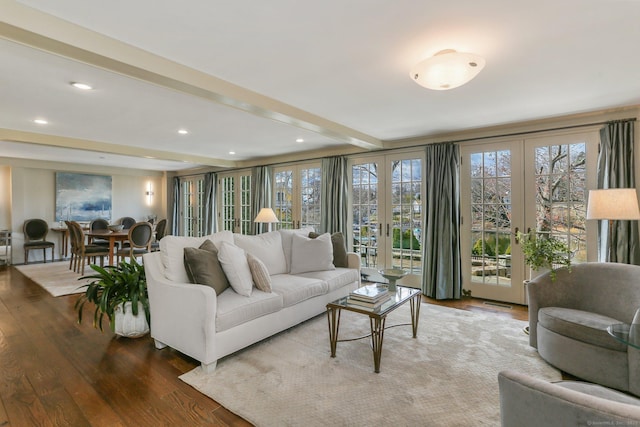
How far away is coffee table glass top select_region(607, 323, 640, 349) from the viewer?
5.43 ft

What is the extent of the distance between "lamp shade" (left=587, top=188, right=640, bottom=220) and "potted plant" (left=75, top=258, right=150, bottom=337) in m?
4.31

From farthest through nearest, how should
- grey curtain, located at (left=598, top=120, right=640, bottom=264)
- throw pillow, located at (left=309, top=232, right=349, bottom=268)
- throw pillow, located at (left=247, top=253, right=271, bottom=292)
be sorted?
throw pillow, located at (left=309, top=232, right=349, bottom=268) < grey curtain, located at (left=598, top=120, right=640, bottom=264) < throw pillow, located at (left=247, top=253, right=271, bottom=292)

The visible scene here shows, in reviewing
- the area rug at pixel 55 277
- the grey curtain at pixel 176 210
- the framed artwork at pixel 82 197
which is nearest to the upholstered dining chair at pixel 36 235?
the area rug at pixel 55 277

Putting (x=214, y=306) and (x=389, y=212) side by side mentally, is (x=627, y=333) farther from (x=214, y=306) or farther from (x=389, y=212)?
(x=389, y=212)

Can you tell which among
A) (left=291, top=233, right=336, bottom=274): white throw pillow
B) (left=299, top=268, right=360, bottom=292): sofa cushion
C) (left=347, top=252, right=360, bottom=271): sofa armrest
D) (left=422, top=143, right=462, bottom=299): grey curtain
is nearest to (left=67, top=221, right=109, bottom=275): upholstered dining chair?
(left=291, top=233, right=336, bottom=274): white throw pillow

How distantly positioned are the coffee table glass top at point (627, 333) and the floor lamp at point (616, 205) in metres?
1.36

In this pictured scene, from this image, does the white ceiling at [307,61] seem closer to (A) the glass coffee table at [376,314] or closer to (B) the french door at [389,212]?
(B) the french door at [389,212]

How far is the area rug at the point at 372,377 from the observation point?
190cm

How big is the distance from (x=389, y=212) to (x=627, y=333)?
3464 mm

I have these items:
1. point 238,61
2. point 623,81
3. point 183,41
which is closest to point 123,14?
point 183,41

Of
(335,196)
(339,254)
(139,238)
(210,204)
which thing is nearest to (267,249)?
(339,254)

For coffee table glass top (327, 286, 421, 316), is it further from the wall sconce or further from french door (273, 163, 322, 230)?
the wall sconce

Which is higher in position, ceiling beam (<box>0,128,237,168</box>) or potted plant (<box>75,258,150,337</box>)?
ceiling beam (<box>0,128,237,168</box>)

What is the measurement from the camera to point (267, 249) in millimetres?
3705
